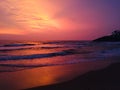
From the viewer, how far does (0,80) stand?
9.19m

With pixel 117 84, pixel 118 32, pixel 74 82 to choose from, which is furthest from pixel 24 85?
pixel 118 32

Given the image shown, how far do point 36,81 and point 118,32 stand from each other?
86.8 m

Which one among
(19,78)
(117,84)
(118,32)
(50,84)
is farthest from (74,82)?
(118,32)

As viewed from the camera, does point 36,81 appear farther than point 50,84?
Yes

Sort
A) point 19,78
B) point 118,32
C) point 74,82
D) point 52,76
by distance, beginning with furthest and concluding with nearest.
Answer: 1. point 118,32
2. point 52,76
3. point 19,78
4. point 74,82

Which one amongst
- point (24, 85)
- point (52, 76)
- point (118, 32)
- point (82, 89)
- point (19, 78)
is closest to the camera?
point (82, 89)

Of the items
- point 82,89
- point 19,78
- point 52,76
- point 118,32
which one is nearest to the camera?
point 82,89

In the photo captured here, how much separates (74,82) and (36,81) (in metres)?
1.51

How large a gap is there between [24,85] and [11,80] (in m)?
1.09

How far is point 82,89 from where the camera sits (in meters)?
7.75

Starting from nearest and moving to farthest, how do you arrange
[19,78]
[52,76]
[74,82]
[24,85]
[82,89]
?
[82,89], [24,85], [74,82], [19,78], [52,76]

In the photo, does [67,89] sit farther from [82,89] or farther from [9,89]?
[9,89]

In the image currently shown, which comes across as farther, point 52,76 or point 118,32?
point 118,32

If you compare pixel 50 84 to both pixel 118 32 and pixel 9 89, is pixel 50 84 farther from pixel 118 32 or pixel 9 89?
pixel 118 32
